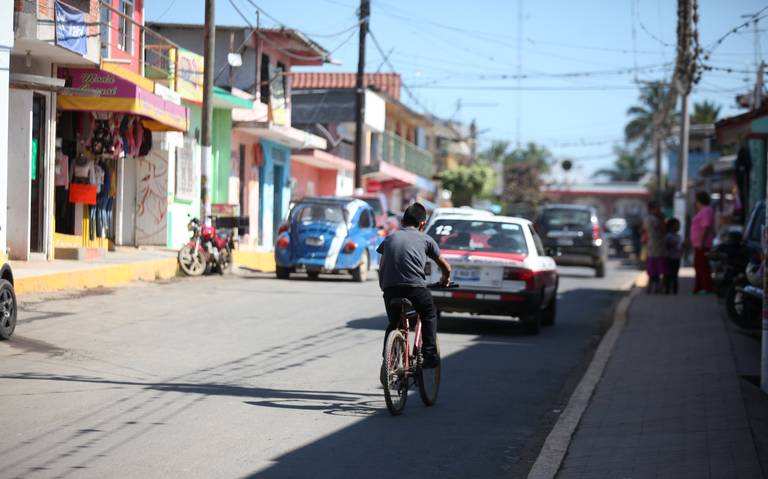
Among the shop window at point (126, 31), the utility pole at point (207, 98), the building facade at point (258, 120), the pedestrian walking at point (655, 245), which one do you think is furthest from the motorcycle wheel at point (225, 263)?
the pedestrian walking at point (655, 245)

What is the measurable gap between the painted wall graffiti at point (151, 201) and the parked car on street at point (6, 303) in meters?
17.1

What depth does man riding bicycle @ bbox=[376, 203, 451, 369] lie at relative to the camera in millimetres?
9445

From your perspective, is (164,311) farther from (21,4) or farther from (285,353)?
(21,4)

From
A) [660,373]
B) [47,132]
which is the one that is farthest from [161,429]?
[47,132]

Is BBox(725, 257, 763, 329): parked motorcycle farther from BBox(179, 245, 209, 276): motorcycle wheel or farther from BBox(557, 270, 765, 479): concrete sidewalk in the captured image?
BBox(179, 245, 209, 276): motorcycle wheel

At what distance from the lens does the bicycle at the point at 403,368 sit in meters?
9.05

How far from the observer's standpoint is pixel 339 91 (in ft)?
160

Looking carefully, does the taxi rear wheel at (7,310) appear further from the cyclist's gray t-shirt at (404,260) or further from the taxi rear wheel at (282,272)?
the taxi rear wheel at (282,272)

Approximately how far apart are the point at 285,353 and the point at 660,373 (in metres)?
4.07

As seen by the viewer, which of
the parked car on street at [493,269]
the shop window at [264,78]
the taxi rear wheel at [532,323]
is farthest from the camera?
the shop window at [264,78]

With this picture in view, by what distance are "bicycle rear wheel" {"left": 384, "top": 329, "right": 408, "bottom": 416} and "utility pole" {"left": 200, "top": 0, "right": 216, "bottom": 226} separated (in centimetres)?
1745

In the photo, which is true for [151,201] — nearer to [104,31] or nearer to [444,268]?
[104,31]

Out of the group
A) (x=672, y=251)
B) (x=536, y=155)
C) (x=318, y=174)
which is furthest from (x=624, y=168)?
(x=672, y=251)

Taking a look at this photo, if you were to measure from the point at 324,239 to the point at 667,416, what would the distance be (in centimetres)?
→ 1586
